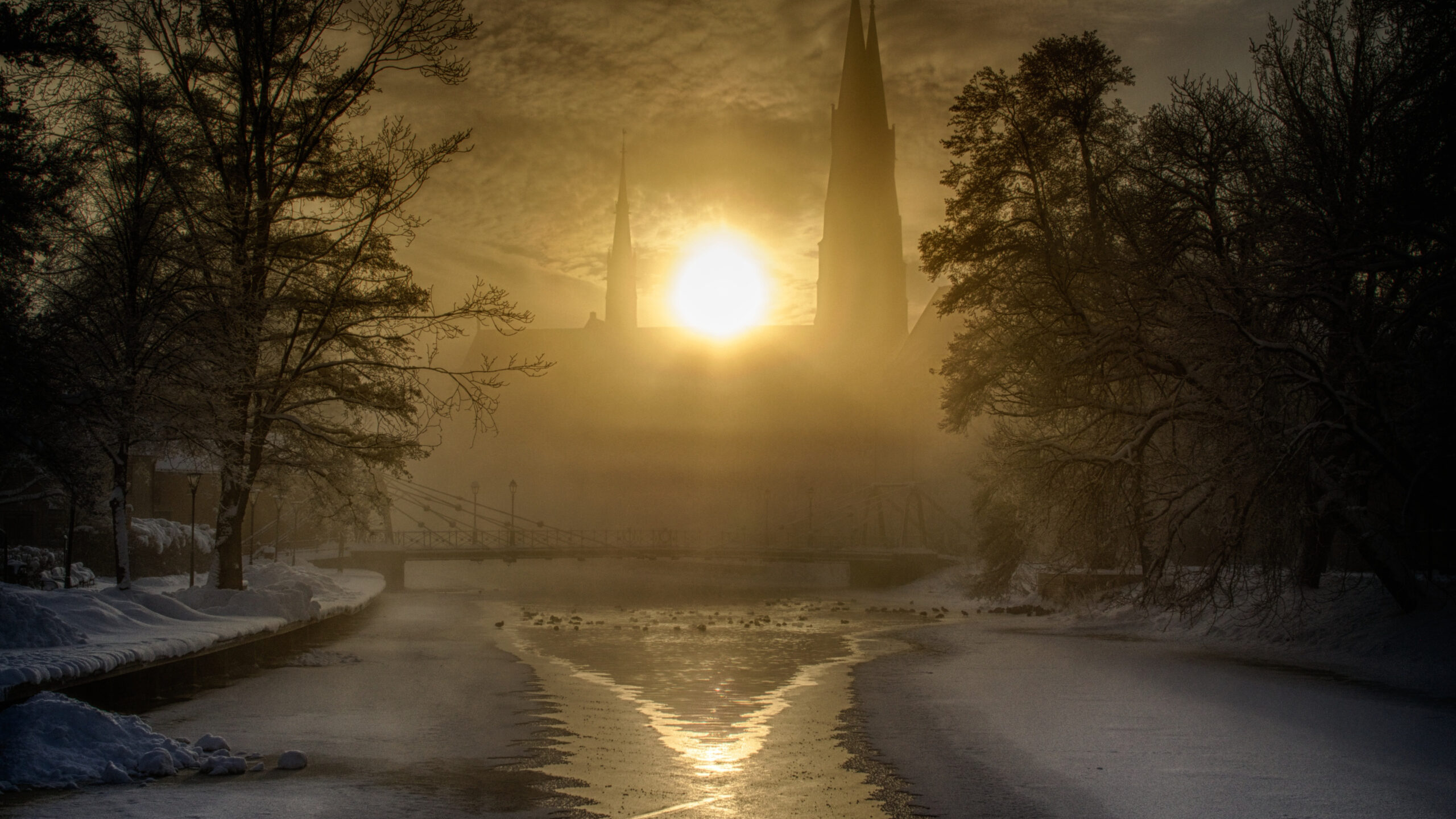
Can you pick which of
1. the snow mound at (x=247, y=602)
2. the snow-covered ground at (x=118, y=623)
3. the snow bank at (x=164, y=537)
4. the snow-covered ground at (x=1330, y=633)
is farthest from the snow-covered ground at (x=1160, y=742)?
the snow bank at (x=164, y=537)

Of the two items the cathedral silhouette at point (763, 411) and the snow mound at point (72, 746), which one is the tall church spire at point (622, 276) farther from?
the snow mound at point (72, 746)

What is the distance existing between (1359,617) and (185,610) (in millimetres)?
17760

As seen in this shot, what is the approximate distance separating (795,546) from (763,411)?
26360 millimetres

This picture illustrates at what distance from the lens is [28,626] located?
999 cm

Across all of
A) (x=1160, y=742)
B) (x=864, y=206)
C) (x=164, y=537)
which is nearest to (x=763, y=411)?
(x=864, y=206)

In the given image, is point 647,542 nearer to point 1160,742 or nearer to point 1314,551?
point 1314,551

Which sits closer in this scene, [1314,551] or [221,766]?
[221,766]

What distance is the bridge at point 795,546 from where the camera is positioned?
49625 mm

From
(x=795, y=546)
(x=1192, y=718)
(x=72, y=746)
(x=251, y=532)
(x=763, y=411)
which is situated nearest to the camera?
(x=72, y=746)

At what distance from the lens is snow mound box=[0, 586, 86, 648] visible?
9836 mm

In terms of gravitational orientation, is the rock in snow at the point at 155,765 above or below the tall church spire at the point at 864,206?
below

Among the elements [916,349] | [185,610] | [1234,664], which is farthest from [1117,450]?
[916,349]

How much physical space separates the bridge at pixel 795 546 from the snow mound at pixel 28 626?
3224 centimetres

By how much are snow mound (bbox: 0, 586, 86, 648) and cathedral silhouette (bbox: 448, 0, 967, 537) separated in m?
63.1
